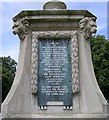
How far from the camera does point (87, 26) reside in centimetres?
881

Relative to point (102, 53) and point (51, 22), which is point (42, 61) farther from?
point (102, 53)

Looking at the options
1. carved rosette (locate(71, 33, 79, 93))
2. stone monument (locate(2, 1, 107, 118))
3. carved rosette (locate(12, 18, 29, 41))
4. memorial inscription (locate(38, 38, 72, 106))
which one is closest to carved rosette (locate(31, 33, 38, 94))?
stone monument (locate(2, 1, 107, 118))

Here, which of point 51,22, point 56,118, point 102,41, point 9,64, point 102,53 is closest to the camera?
point 56,118

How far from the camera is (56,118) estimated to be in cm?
830

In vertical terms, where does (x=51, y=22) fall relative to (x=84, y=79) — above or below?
above

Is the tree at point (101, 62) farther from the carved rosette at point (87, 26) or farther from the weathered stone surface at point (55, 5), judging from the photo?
the carved rosette at point (87, 26)

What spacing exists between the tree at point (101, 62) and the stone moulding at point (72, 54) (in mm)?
23351

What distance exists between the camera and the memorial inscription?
8.57 m

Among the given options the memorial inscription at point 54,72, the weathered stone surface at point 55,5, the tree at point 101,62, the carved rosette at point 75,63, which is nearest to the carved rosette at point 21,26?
the memorial inscription at point 54,72

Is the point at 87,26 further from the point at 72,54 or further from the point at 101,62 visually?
the point at 101,62

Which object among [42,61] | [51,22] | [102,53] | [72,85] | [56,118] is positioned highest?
[102,53]

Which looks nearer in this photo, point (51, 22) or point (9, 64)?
point (51, 22)

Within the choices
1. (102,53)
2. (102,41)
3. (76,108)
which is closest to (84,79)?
(76,108)

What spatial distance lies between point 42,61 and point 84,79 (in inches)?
47.1
